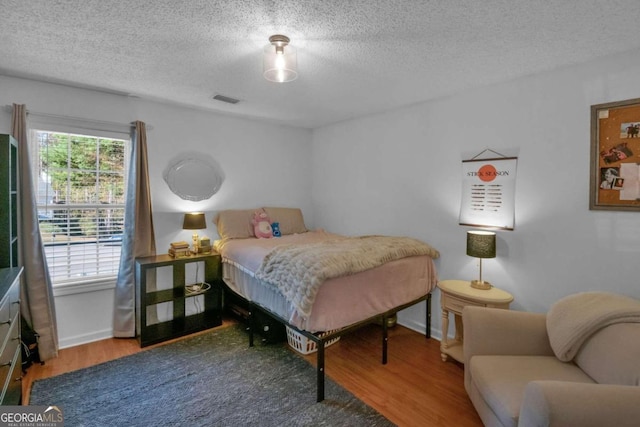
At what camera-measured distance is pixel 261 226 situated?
367 centimetres

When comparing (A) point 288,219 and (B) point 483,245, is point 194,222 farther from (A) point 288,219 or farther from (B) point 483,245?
(B) point 483,245

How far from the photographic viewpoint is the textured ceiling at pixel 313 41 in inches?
61.9

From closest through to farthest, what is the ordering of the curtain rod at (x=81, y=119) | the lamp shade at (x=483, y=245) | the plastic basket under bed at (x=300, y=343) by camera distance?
the lamp shade at (x=483, y=245) < the curtain rod at (x=81, y=119) < the plastic basket under bed at (x=300, y=343)

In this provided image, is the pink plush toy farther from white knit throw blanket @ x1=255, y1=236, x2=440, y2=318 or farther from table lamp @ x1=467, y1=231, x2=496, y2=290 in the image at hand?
table lamp @ x1=467, y1=231, x2=496, y2=290

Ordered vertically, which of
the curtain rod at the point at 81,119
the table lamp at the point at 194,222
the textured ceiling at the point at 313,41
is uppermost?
the textured ceiling at the point at 313,41

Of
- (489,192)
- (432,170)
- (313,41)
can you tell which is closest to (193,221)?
(313,41)

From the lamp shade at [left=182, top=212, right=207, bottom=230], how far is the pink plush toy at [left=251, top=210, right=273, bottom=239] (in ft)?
2.03

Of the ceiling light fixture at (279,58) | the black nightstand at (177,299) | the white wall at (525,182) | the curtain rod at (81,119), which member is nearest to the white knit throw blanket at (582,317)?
the white wall at (525,182)

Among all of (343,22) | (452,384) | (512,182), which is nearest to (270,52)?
(343,22)

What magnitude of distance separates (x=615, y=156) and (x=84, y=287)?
4.41 m

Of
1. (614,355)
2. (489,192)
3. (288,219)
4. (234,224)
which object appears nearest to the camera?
(614,355)

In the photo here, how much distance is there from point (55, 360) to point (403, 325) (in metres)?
3.21

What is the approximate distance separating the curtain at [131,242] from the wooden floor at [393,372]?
186 millimetres

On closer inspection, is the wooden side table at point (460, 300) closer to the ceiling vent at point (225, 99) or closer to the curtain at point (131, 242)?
the ceiling vent at point (225, 99)
